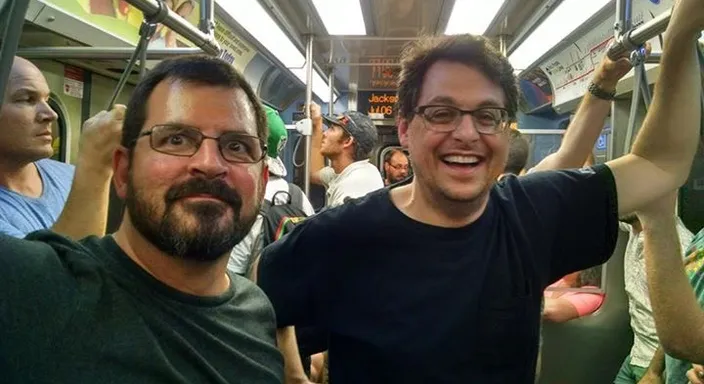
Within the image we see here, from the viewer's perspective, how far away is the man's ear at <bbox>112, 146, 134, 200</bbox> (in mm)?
1152

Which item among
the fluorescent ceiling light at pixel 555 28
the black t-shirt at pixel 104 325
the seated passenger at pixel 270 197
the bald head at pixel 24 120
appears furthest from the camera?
the fluorescent ceiling light at pixel 555 28

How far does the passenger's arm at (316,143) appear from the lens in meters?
4.32

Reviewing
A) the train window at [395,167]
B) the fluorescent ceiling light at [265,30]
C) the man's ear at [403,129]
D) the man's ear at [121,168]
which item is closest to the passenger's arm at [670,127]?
the man's ear at [403,129]

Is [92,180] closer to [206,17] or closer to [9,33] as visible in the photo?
[9,33]

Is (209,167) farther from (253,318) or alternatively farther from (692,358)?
(692,358)

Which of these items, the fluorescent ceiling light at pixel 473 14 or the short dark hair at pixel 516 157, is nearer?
the short dark hair at pixel 516 157

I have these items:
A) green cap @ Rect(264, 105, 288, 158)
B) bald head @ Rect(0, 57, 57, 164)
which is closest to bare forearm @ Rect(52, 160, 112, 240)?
bald head @ Rect(0, 57, 57, 164)

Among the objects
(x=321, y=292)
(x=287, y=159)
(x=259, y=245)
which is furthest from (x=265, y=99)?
(x=321, y=292)

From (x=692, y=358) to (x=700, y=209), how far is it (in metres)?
2.53

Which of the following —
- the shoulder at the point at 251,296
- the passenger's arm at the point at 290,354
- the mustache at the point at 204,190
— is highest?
the mustache at the point at 204,190

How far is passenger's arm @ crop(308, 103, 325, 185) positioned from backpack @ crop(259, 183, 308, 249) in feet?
5.43

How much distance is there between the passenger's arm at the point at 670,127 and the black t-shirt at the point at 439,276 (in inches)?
2.3

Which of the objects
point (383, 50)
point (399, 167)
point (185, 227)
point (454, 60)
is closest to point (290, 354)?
point (185, 227)

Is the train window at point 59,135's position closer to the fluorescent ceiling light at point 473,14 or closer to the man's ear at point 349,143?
the man's ear at point 349,143
